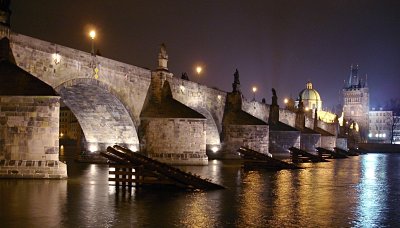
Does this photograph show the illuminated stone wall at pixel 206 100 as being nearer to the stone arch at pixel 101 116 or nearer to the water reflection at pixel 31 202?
the stone arch at pixel 101 116

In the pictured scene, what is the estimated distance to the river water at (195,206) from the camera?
12771 millimetres

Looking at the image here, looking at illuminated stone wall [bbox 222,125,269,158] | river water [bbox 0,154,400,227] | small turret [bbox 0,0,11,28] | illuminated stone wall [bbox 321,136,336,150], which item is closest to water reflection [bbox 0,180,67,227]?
river water [bbox 0,154,400,227]

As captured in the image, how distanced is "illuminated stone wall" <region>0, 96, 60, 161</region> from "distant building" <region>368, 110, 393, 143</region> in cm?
14013

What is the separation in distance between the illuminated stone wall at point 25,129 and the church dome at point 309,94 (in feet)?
414

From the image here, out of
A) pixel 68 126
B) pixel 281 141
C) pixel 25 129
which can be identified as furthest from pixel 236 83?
pixel 68 126

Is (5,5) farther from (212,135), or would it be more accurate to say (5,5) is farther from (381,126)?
(381,126)

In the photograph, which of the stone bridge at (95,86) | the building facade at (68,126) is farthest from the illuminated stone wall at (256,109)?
the building facade at (68,126)

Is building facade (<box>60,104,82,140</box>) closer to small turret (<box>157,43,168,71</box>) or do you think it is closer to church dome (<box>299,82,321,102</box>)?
church dome (<box>299,82,321,102</box>)

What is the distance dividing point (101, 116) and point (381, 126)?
429ft

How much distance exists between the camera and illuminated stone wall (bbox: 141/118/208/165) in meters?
35.2

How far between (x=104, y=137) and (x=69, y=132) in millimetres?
82248

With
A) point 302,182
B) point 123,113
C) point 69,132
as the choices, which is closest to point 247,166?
point 123,113

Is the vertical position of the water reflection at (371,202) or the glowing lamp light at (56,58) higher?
the glowing lamp light at (56,58)

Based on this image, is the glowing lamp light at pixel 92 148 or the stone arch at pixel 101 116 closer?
the stone arch at pixel 101 116
